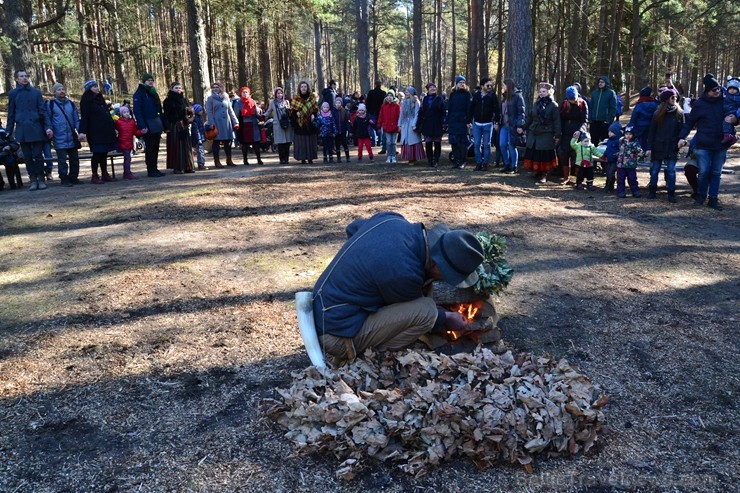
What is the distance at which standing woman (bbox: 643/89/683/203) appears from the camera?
9883 millimetres

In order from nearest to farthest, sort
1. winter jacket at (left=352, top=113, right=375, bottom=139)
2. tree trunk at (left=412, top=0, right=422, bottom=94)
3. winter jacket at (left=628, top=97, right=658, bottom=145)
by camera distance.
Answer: winter jacket at (left=628, top=97, right=658, bottom=145), winter jacket at (left=352, top=113, right=375, bottom=139), tree trunk at (left=412, top=0, right=422, bottom=94)

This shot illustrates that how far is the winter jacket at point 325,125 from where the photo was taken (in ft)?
46.7

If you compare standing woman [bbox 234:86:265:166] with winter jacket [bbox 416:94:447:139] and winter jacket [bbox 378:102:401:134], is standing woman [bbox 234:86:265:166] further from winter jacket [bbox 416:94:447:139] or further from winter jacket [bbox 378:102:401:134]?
winter jacket [bbox 416:94:447:139]

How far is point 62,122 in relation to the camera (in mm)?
11031

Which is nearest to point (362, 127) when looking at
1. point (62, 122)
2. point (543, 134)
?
point (543, 134)

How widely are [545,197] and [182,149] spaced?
7792 millimetres

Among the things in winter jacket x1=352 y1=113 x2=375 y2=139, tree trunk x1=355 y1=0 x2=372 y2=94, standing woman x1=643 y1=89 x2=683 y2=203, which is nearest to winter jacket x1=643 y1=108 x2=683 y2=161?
standing woman x1=643 y1=89 x2=683 y2=203

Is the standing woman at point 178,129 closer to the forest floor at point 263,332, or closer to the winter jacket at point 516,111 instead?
the forest floor at point 263,332

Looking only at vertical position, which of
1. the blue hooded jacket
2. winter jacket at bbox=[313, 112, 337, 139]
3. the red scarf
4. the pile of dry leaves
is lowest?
the pile of dry leaves

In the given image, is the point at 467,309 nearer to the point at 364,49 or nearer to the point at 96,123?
the point at 96,123

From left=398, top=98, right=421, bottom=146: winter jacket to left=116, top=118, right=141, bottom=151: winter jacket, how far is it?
616cm

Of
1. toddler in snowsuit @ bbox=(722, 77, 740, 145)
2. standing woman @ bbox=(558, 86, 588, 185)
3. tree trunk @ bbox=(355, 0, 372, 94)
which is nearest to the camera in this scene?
toddler in snowsuit @ bbox=(722, 77, 740, 145)

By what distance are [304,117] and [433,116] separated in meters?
3.10

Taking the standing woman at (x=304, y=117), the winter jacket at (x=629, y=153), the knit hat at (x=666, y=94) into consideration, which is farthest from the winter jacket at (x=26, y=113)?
the knit hat at (x=666, y=94)
